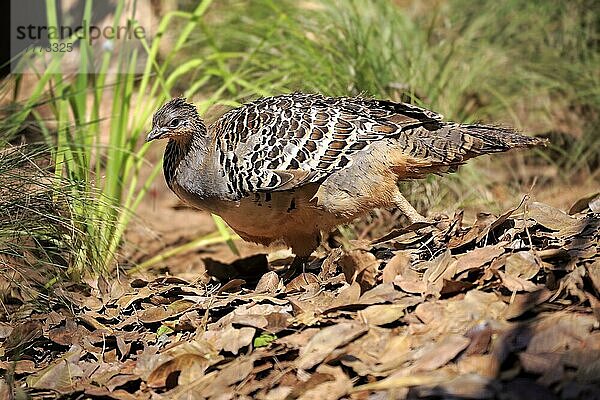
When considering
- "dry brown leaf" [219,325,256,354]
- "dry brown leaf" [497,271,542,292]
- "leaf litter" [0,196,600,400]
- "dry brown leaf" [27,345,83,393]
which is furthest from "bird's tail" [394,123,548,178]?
"dry brown leaf" [27,345,83,393]

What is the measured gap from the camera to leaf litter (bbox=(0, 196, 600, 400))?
261cm

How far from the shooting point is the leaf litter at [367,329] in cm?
261

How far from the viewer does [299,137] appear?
3.88 meters

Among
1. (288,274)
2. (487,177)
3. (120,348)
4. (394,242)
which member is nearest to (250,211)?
(288,274)

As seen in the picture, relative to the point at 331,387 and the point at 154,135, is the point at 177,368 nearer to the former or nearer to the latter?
the point at 331,387

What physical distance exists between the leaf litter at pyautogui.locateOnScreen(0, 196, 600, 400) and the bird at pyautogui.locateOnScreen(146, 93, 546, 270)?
12.7 inches

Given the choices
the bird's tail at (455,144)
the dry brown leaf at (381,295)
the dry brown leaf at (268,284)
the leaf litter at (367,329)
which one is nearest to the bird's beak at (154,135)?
the leaf litter at (367,329)

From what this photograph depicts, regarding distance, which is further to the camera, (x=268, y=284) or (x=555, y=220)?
(x=268, y=284)

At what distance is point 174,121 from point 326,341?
65.1 inches

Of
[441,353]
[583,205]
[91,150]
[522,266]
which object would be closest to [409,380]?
[441,353]

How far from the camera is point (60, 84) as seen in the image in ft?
16.6

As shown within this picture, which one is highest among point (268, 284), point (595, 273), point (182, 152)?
point (595, 273)

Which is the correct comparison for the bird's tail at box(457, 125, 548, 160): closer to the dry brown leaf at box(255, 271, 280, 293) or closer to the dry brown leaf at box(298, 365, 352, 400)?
the dry brown leaf at box(255, 271, 280, 293)

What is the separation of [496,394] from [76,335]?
5.86ft
